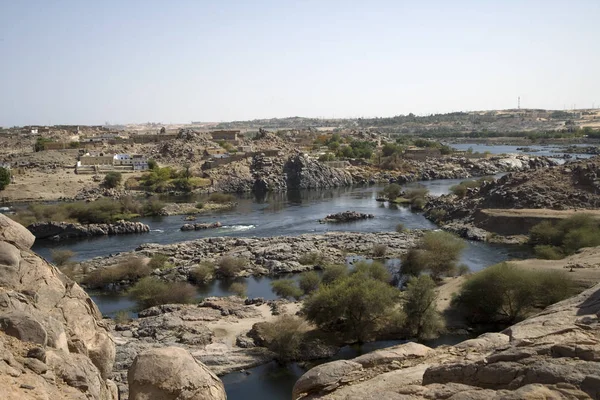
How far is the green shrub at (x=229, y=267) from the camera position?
1217 inches

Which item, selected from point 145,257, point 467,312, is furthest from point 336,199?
point 467,312

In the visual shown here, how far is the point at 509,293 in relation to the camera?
22875 millimetres

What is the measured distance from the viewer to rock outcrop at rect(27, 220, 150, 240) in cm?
4150

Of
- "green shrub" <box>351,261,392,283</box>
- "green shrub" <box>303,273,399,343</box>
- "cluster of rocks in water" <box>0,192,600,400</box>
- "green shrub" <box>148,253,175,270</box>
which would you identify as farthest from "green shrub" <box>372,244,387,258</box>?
"cluster of rocks in water" <box>0,192,600,400</box>

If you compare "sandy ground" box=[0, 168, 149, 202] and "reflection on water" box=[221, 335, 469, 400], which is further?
"sandy ground" box=[0, 168, 149, 202]

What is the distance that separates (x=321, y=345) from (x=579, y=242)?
17653 millimetres

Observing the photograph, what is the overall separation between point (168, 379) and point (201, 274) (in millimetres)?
21956

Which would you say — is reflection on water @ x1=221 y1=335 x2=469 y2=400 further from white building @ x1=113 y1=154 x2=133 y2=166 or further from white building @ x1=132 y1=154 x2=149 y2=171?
white building @ x1=113 y1=154 x2=133 y2=166

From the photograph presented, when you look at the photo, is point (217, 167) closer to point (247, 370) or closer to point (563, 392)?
point (247, 370)

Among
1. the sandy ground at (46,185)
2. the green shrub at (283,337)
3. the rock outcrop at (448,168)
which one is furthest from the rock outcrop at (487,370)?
the rock outcrop at (448,168)

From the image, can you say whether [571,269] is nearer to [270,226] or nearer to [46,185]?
[270,226]

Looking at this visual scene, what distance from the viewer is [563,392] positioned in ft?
23.7

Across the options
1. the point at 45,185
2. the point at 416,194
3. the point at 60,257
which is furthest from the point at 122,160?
the point at 60,257

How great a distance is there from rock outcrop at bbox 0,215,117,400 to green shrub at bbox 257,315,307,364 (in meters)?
10.7
